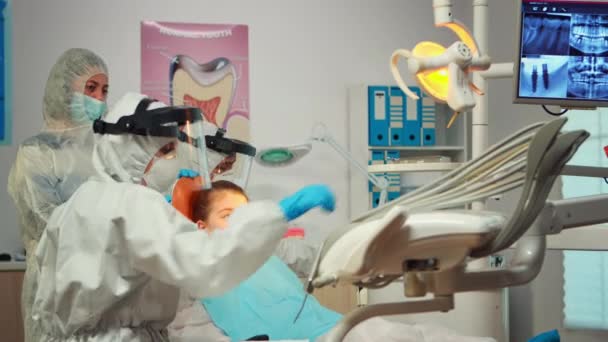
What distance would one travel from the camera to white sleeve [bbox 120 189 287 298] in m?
1.78

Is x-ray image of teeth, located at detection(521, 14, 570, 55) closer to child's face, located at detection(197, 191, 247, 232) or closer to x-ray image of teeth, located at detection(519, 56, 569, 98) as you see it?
x-ray image of teeth, located at detection(519, 56, 569, 98)

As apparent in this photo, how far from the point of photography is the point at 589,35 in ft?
8.43

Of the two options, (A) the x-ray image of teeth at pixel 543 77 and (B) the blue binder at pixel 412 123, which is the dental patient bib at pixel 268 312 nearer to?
(A) the x-ray image of teeth at pixel 543 77

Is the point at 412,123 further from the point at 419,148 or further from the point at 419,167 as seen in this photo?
the point at 419,167

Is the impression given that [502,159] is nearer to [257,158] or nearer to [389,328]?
[389,328]

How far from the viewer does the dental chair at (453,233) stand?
100 centimetres

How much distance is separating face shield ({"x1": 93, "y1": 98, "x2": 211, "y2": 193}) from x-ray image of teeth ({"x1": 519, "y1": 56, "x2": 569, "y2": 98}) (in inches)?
40.8

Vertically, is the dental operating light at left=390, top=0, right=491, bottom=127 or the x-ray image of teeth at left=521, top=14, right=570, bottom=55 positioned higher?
the x-ray image of teeth at left=521, top=14, right=570, bottom=55

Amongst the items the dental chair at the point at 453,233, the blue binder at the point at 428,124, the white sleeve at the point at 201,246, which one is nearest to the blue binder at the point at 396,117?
the blue binder at the point at 428,124

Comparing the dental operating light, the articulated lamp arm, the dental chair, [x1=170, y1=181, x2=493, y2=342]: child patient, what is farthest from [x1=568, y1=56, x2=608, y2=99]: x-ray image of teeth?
the articulated lamp arm

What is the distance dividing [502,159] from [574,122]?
3095mm

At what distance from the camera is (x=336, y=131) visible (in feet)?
16.0

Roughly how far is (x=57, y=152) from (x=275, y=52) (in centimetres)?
167

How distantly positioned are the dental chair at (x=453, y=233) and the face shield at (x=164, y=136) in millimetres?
1123
